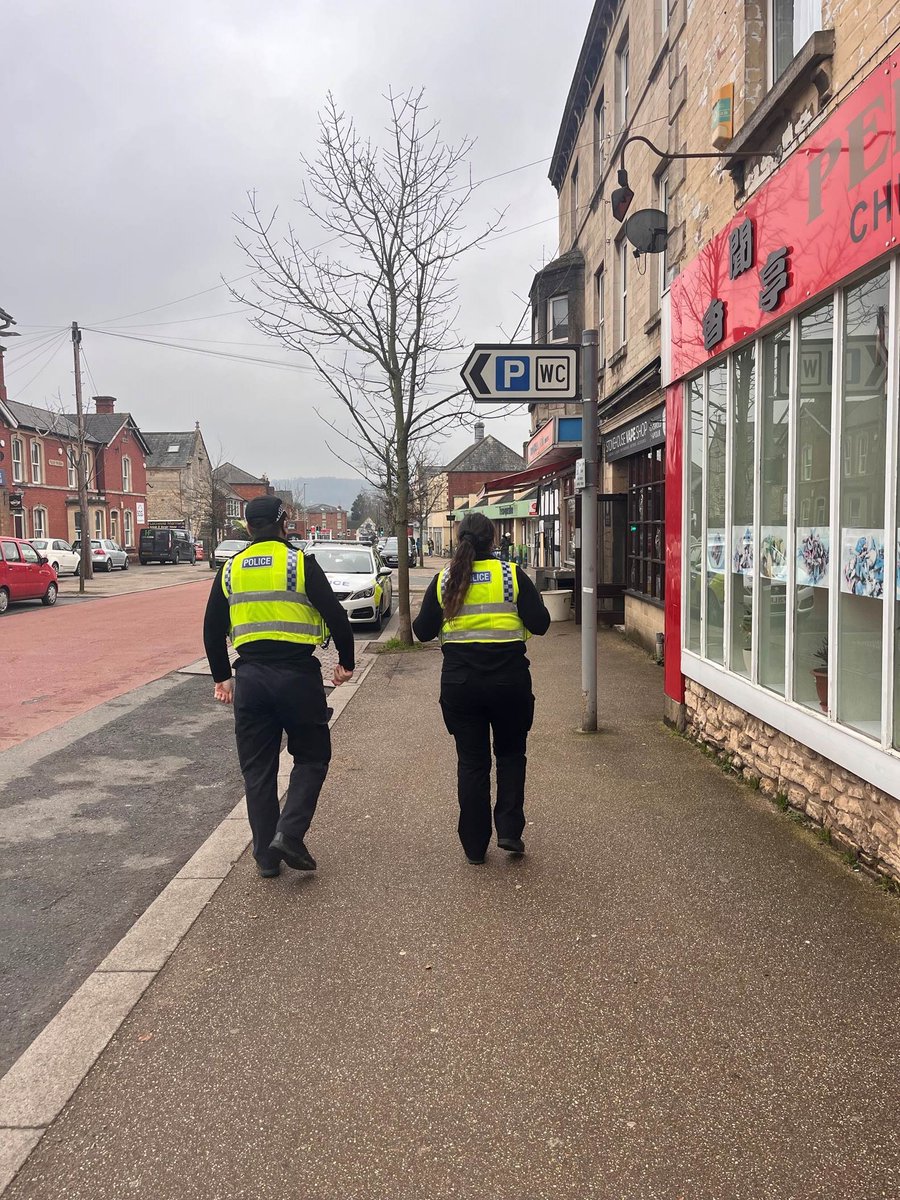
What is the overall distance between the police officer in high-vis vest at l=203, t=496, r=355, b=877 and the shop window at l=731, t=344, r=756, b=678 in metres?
2.94

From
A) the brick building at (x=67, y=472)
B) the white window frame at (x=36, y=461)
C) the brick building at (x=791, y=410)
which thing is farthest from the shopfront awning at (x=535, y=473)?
the white window frame at (x=36, y=461)

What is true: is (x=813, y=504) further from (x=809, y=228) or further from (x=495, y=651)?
(x=495, y=651)

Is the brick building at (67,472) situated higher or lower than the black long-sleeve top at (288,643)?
higher

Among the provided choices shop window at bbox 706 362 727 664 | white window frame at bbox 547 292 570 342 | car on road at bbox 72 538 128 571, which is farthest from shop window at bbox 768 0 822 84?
car on road at bbox 72 538 128 571

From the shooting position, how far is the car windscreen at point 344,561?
16.6 metres

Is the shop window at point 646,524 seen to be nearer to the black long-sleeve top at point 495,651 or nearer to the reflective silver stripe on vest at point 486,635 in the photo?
the black long-sleeve top at point 495,651

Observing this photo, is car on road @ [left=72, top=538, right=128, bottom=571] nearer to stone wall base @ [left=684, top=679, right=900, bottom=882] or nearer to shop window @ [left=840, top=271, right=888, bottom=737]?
stone wall base @ [left=684, top=679, right=900, bottom=882]

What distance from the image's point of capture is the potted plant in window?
4762 millimetres

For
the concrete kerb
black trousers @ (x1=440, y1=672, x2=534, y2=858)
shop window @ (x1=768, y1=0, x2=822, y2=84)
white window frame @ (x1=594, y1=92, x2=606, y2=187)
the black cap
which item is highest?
white window frame @ (x1=594, y1=92, x2=606, y2=187)

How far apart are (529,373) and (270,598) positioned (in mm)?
3252

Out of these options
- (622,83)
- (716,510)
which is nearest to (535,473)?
(622,83)

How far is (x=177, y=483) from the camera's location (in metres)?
74.2

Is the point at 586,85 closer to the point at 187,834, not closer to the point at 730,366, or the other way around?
the point at 730,366

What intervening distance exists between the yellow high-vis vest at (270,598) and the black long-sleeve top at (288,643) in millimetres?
32
